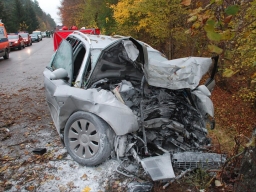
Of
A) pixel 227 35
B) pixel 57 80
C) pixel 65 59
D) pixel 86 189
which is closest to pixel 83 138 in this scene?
pixel 86 189

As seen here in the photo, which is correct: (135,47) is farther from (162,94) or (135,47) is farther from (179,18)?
(179,18)

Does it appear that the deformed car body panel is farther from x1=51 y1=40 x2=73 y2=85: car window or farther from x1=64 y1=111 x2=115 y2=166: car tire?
x1=51 y1=40 x2=73 y2=85: car window

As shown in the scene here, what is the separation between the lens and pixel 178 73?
3336 millimetres

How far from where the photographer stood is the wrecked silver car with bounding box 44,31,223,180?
9.58 ft

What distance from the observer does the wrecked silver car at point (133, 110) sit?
9.58ft

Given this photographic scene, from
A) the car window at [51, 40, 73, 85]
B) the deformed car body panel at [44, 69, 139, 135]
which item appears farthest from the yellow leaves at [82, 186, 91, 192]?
the car window at [51, 40, 73, 85]

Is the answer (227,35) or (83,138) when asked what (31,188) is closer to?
(83,138)

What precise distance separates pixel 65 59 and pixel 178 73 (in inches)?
80.7

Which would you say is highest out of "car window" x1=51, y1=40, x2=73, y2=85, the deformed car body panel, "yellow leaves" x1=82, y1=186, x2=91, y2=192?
"car window" x1=51, y1=40, x2=73, y2=85

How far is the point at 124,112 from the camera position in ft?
9.41

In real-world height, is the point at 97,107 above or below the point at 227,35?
below

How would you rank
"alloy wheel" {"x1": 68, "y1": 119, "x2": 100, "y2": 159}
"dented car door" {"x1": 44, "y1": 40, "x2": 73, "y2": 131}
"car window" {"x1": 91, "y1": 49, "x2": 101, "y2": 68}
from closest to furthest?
"alloy wheel" {"x1": 68, "y1": 119, "x2": 100, "y2": 159} < "car window" {"x1": 91, "y1": 49, "x2": 101, "y2": 68} < "dented car door" {"x1": 44, "y1": 40, "x2": 73, "y2": 131}

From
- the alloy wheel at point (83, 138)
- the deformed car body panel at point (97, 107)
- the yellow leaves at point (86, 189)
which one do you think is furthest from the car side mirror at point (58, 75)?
the yellow leaves at point (86, 189)

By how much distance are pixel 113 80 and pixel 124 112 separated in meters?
0.93
